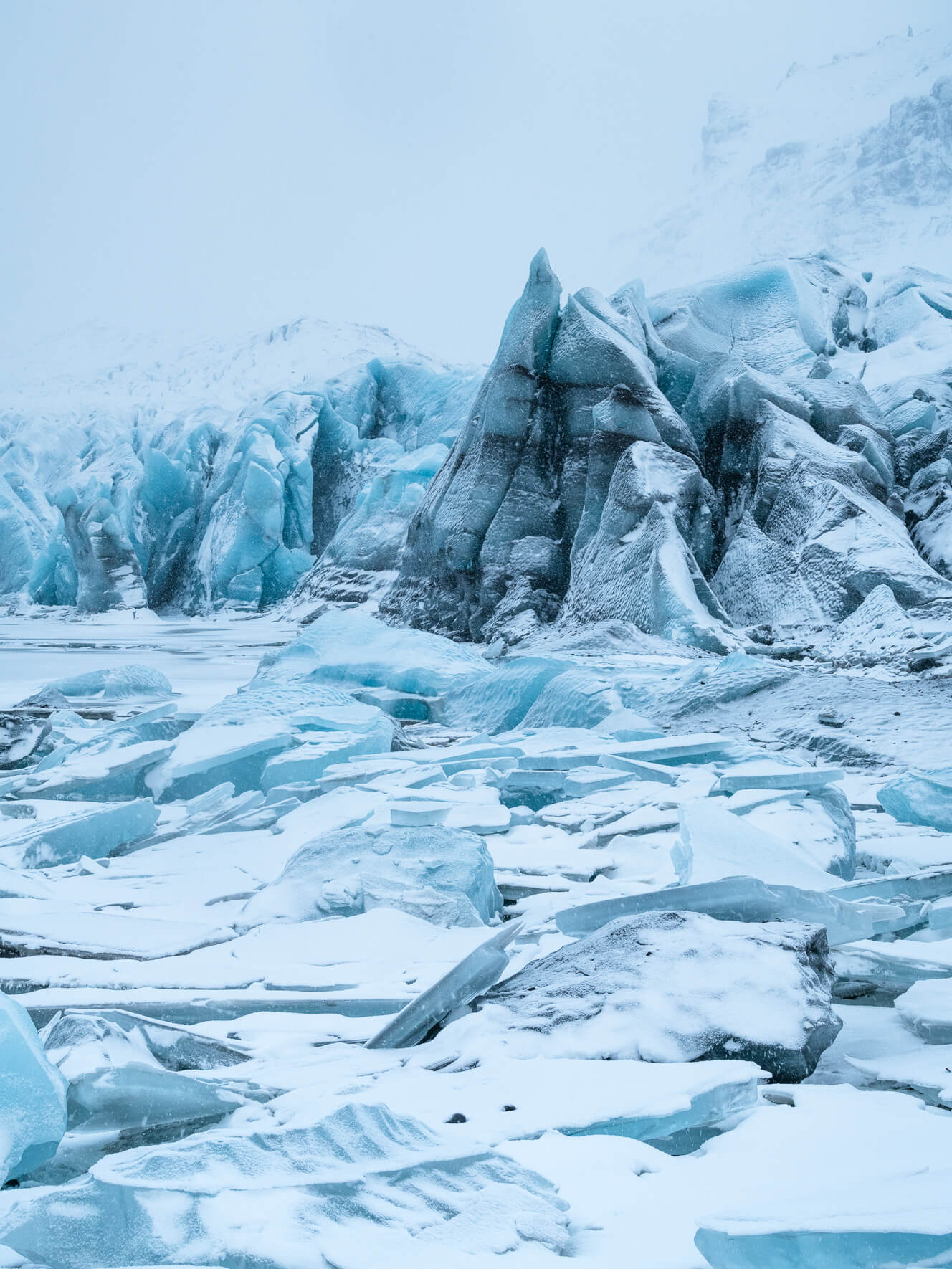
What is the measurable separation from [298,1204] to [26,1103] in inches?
13.8

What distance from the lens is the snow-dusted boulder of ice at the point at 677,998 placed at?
121 cm

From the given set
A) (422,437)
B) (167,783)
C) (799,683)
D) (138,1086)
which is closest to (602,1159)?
(138,1086)

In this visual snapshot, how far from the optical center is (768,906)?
5.46ft

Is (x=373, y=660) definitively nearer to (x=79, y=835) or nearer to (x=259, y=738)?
(x=259, y=738)

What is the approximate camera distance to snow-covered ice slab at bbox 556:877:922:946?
166 centimetres

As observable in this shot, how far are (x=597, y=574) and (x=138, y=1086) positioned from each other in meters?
8.52

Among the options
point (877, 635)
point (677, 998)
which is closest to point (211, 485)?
point (877, 635)

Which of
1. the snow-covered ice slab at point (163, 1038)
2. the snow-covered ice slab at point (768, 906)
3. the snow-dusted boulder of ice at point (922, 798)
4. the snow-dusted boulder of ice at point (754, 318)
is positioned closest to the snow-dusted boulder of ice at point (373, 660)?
the snow-dusted boulder of ice at point (922, 798)

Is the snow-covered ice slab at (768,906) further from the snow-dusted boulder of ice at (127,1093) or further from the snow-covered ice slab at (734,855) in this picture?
the snow-dusted boulder of ice at (127,1093)

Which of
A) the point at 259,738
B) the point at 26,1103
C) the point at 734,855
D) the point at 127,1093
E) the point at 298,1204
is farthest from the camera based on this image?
the point at 259,738

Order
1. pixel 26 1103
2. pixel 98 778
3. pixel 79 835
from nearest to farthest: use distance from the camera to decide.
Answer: pixel 26 1103 → pixel 79 835 → pixel 98 778

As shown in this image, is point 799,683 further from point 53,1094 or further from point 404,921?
point 53,1094

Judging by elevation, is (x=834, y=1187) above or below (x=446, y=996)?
above

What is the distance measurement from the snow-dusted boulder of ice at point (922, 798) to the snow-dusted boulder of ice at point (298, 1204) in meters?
2.27
